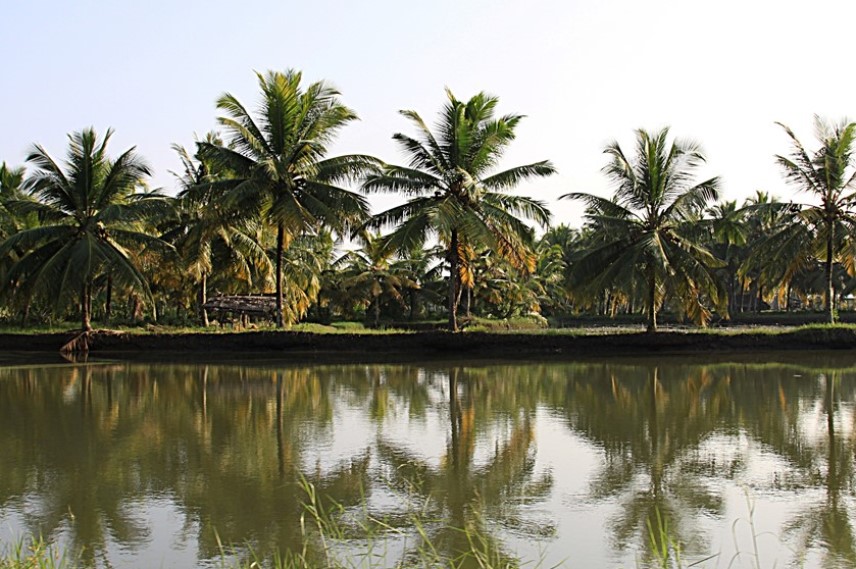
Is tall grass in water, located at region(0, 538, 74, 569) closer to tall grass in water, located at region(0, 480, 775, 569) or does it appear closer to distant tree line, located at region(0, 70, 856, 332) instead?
tall grass in water, located at region(0, 480, 775, 569)

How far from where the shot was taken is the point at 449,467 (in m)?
7.46

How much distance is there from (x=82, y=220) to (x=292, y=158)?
629 cm

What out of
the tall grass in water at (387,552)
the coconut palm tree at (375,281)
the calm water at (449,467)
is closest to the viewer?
the tall grass in water at (387,552)

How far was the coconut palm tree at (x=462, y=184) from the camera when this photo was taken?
20.3 meters

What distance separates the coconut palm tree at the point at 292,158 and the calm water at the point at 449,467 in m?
7.88

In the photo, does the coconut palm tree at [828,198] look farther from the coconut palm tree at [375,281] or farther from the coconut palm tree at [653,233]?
the coconut palm tree at [375,281]

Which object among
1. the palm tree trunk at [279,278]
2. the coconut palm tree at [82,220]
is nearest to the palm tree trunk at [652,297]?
the palm tree trunk at [279,278]

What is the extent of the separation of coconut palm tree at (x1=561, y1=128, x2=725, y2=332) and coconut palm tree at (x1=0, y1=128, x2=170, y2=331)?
1163 centimetres

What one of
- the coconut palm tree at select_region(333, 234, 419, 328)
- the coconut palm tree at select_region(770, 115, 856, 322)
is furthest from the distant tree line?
the coconut palm tree at select_region(333, 234, 419, 328)

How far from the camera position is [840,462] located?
7461 mm

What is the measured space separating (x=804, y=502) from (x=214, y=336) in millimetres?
16948

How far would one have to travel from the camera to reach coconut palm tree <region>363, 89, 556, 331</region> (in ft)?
66.7

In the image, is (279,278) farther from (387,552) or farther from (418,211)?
(387,552)

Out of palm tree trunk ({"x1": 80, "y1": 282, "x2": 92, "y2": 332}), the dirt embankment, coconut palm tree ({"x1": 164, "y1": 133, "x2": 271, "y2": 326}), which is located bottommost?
the dirt embankment
